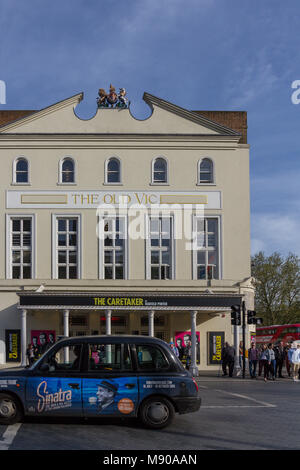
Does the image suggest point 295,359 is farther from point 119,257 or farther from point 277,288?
point 277,288

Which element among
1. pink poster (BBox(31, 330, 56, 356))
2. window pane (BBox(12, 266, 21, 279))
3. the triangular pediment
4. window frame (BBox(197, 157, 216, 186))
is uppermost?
the triangular pediment

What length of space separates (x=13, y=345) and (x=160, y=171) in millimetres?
13043

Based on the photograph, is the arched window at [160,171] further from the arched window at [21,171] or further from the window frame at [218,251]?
the arched window at [21,171]

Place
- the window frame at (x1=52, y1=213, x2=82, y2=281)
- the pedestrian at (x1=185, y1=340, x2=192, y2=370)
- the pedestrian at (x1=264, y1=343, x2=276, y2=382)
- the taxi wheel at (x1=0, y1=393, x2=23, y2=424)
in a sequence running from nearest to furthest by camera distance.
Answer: the taxi wheel at (x1=0, y1=393, x2=23, y2=424), the pedestrian at (x1=264, y1=343, x2=276, y2=382), the pedestrian at (x1=185, y1=340, x2=192, y2=370), the window frame at (x1=52, y1=213, x2=82, y2=281)

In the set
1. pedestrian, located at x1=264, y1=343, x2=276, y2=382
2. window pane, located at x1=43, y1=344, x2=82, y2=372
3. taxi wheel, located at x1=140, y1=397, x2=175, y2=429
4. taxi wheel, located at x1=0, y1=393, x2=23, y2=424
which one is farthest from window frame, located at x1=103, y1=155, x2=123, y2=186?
taxi wheel, located at x1=140, y1=397, x2=175, y2=429

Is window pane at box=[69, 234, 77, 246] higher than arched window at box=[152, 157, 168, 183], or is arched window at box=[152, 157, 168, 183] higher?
arched window at box=[152, 157, 168, 183]

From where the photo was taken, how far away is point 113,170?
36062mm

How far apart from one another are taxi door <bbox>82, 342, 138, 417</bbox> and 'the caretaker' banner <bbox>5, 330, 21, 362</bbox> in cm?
2321

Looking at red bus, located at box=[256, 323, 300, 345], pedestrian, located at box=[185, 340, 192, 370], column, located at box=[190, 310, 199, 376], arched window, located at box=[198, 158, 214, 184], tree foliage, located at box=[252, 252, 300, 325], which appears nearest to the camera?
column, located at box=[190, 310, 199, 376]

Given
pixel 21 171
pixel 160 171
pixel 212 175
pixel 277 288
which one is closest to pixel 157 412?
pixel 160 171

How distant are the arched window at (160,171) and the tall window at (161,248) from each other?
236cm

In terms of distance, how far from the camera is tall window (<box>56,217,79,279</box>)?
35125 mm

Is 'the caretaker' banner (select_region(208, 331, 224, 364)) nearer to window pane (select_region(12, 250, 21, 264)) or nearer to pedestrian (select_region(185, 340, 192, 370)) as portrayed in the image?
pedestrian (select_region(185, 340, 192, 370))

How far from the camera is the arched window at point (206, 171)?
1425 inches
